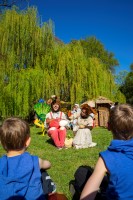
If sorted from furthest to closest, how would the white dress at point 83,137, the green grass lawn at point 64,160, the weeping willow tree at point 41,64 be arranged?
the weeping willow tree at point 41,64
the white dress at point 83,137
the green grass lawn at point 64,160

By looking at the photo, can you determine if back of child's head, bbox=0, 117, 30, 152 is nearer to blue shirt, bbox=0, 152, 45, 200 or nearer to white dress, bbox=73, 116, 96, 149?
blue shirt, bbox=0, 152, 45, 200

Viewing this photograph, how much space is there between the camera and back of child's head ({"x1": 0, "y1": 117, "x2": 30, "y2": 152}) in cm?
247

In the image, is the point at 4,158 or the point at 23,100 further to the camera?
the point at 23,100

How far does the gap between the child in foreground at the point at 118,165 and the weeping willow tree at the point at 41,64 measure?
14257 millimetres

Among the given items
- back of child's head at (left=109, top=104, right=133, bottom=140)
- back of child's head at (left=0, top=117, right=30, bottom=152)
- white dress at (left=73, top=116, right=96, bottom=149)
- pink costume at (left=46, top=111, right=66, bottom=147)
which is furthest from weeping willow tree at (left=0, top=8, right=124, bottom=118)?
back of child's head at (left=109, top=104, right=133, bottom=140)

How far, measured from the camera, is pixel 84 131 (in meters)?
7.50

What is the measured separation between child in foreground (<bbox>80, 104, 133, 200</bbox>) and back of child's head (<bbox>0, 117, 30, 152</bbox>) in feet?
2.25

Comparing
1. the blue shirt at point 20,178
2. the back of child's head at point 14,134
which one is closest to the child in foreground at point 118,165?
the blue shirt at point 20,178

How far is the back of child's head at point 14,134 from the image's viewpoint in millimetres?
2469

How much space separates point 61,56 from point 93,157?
13.3 metres

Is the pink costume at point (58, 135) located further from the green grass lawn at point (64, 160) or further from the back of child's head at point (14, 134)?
the back of child's head at point (14, 134)

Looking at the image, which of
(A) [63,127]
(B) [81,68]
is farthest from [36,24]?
(A) [63,127]

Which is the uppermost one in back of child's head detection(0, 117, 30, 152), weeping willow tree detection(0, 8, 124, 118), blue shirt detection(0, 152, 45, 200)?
weeping willow tree detection(0, 8, 124, 118)

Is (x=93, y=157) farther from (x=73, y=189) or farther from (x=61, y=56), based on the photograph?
(x=61, y=56)
